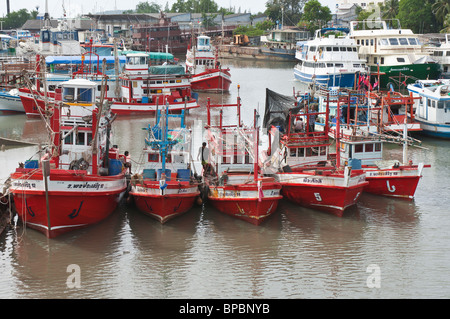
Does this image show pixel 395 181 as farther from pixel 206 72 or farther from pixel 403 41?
pixel 403 41

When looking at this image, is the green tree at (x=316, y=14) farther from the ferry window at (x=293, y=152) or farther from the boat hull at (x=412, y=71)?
the ferry window at (x=293, y=152)

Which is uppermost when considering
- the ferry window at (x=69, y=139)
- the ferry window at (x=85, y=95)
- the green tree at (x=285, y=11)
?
the green tree at (x=285, y=11)

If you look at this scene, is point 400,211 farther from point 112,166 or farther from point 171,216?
point 112,166

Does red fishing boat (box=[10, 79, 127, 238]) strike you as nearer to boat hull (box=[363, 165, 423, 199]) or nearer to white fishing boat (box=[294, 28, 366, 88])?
boat hull (box=[363, 165, 423, 199])

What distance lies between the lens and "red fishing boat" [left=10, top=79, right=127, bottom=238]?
21953 millimetres

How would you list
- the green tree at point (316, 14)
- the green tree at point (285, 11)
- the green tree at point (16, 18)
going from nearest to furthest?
the green tree at point (316, 14)
the green tree at point (285, 11)
the green tree at point (16, 18)

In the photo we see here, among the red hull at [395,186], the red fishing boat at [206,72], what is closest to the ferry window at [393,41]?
the red fishing boat at [206,72]

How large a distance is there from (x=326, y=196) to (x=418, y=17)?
6748 cm

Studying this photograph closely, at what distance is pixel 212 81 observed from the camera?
202ft

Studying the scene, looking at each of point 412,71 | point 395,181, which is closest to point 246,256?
point 395,181

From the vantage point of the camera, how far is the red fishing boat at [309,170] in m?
24.8

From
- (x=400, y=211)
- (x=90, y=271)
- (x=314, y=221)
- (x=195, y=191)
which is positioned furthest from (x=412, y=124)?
(x=90, y=271)

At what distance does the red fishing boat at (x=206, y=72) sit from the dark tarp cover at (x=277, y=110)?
29025mm

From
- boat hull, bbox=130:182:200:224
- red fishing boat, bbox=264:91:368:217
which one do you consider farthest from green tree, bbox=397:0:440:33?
boat hull, bbox=130:182:200:224
